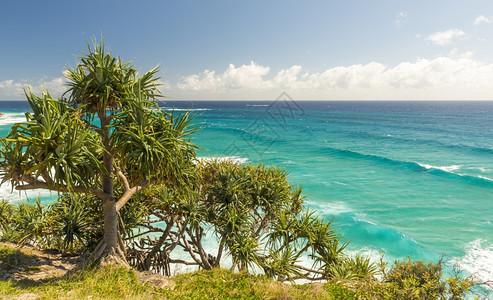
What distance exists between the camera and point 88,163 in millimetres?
5246

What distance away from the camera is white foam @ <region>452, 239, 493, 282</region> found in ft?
40.4

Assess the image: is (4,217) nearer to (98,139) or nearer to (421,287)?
(98,139)

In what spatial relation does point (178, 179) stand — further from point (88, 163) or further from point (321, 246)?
point (321, 246)

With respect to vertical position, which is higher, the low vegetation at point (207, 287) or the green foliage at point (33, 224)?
the green foliage at point (33, 224)

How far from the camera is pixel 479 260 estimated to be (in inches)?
533

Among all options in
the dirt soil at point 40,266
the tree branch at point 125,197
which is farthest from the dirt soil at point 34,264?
the tree branch at point 125,197

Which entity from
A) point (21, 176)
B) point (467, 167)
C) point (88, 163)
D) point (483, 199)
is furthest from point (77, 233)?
point (467, 167)

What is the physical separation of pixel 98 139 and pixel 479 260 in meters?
18.0

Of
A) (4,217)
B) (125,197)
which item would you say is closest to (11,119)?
(4,217)

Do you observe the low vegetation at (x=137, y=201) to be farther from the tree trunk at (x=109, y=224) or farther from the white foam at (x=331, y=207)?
the white foam at (x=331, y=207)

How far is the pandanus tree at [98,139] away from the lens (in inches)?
194

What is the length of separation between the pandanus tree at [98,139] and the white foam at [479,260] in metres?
14.5

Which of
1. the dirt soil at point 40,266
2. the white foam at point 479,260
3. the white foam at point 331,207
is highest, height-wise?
the dirt soil at point 40,266

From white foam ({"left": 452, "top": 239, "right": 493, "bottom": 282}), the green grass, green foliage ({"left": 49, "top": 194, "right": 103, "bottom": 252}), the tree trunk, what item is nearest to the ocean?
white foam ({"left": 452, "top": 239, "right": 493, "bottom": 282})
